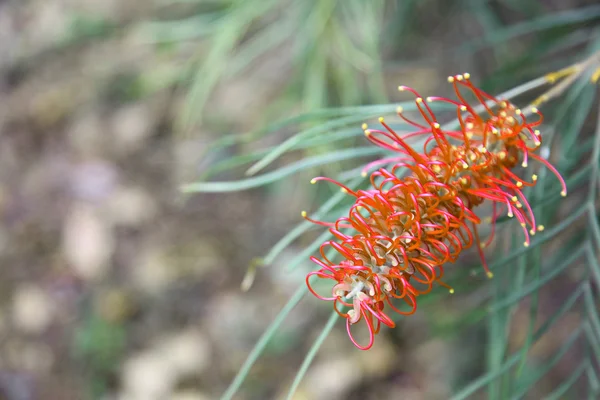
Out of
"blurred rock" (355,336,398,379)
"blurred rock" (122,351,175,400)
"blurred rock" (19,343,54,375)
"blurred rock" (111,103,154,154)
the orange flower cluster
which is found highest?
the orange flower cluster

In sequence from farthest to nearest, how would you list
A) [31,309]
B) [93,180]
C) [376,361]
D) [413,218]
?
[93,180], [31,309], [376,361], [413,218]

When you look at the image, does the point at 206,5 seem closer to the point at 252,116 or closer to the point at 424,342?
the point at 252,116

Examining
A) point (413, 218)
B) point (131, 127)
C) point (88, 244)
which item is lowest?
point (88, 244)

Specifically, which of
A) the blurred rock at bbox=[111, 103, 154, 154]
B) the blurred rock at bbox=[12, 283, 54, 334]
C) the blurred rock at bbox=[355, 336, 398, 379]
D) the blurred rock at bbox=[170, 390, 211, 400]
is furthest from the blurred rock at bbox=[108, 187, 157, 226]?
the blurred rock at bbox=[355, 336, 398, 379]

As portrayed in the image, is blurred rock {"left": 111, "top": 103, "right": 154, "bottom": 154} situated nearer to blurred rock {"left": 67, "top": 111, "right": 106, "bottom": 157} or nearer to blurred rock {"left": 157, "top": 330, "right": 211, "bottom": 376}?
blurred rock {"left": 67, "top": 111, "right": 106, "bottom": 157}

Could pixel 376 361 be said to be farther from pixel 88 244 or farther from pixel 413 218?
pixel 413 218

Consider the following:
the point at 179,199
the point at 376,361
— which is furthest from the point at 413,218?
the point at 179,199
